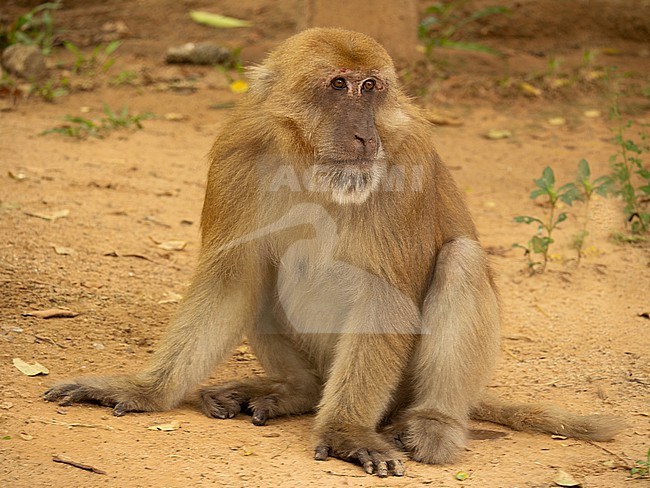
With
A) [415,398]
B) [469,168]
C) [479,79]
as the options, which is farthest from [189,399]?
[479,79]

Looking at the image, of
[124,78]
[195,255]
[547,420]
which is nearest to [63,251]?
[195,255]

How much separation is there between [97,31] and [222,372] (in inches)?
287

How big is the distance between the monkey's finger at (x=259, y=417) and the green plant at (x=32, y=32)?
6.66 meters

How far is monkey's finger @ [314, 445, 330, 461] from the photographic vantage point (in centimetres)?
395

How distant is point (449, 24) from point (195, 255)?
20.3ft

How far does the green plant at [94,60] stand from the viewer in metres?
9.91

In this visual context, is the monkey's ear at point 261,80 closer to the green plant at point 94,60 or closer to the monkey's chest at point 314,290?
the monkey's chest at point 314,290

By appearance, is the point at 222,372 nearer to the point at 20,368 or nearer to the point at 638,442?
the point at 20,368

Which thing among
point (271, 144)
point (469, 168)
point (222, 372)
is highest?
point (271, 144)

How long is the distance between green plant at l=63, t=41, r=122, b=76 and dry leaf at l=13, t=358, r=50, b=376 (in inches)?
225

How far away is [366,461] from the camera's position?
3.89 meters

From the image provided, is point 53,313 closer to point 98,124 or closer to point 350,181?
point 350,181

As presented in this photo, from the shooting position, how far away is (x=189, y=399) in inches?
181

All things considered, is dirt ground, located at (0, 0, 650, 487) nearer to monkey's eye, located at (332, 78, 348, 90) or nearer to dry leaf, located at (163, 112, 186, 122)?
dry leaf, located at (163, 112, 186, 122)
